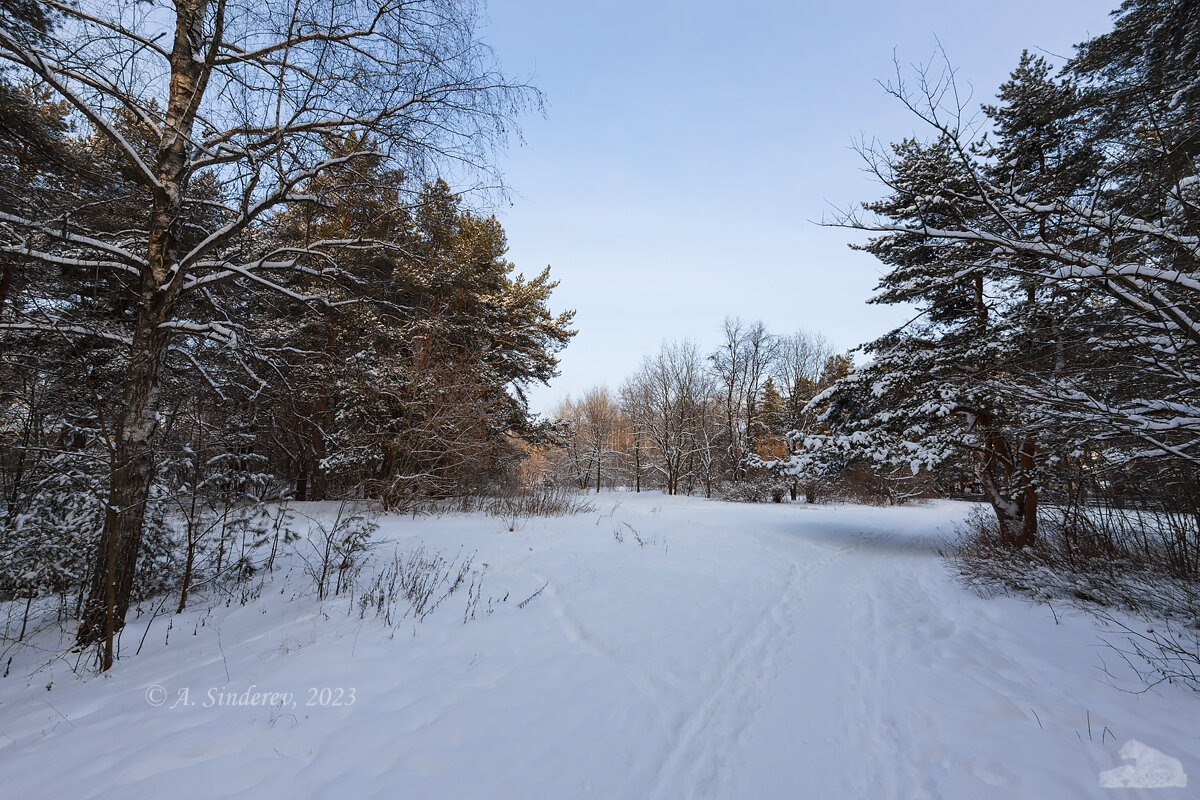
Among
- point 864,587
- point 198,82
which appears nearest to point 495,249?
point 198,82

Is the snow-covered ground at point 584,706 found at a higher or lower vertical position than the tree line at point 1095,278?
lower

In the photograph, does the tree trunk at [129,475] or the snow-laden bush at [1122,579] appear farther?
the snow-laden bush at [1122,579]

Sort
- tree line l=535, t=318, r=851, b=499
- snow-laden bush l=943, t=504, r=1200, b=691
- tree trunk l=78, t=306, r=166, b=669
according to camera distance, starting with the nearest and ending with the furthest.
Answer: tree trunk l=78, t=306, r=166, b=669
snow-laden bush l=943, t=504, r=1200, b=691
tree line l=535, t=318, r=851, b=499

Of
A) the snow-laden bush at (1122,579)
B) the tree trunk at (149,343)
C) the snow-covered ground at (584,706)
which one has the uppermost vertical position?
the tree trunk at (149,343)

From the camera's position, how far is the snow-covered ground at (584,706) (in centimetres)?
227

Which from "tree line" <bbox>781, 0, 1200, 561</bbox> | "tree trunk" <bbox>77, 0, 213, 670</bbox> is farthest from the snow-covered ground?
"tree line" <bbox>781, 0, 1200, 561</bbox>

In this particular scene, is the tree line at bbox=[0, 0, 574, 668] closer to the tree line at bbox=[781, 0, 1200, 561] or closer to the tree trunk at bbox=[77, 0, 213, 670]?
the tree trunk at bbox=[77, 0, 213, 670]

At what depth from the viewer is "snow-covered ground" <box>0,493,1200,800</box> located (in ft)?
7.44

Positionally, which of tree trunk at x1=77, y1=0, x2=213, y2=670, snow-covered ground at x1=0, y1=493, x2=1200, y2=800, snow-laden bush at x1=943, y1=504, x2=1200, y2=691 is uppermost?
tree trunk at x1=77, y1=0, x2=213, y2=670

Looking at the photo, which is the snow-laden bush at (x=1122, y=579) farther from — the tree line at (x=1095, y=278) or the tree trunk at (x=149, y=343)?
the tree trunk at (x=149, y=343)

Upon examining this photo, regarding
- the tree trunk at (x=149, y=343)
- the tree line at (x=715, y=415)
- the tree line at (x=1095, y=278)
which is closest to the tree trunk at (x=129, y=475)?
the tree trunk at (x=149, y=343)

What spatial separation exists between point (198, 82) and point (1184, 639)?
1064cm

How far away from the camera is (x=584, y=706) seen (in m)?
3.00

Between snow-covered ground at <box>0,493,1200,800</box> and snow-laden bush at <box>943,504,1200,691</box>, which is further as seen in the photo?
snow-laden bush at <box>943,504,1200,691</box>
